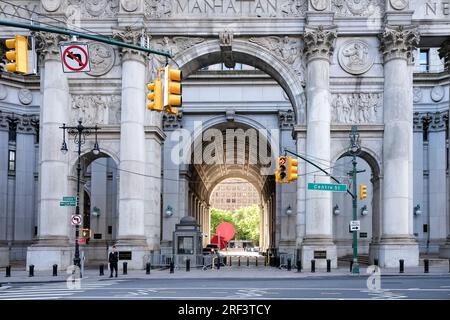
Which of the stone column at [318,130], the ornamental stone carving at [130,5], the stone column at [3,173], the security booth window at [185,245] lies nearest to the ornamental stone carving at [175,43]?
the ornamental stone carving at [130,5]

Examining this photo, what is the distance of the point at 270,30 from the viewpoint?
4088 centimetres

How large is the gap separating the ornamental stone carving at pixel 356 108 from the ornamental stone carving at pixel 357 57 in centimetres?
152

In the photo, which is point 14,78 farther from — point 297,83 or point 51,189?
point 297,83

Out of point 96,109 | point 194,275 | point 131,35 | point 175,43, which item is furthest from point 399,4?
point 194,275

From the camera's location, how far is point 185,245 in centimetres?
4428

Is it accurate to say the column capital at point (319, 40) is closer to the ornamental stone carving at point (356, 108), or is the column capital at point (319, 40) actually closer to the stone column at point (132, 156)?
the ornamental stone carving at point (356, 108)

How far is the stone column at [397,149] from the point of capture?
38.9 metres

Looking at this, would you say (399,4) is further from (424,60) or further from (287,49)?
(424,60)

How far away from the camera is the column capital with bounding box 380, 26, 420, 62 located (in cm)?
3959

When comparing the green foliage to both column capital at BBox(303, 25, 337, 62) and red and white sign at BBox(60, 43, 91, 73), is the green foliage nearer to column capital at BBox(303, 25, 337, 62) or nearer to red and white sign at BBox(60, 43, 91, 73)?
column capital at BBox(303, 25, 337, 62)

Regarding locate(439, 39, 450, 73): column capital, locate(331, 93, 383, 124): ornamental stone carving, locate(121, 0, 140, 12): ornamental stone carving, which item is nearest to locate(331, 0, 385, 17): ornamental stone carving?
locate(439, 39, 450, 73): column capital

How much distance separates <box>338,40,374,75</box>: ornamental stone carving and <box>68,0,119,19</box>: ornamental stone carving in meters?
13.7

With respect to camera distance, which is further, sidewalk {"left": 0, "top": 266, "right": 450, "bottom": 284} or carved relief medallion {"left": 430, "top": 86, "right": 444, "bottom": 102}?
carved relief medallion {"left": 430, "top": 86, "right": 444, "bottom": 102}

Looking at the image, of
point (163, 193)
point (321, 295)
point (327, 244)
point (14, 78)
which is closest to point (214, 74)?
point (163, 193)
